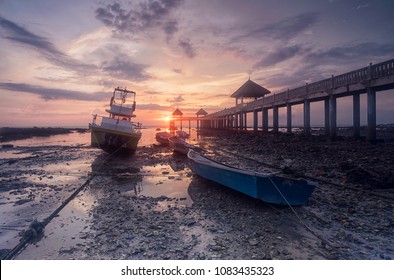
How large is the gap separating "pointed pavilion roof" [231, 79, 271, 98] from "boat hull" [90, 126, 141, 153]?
24.4 m

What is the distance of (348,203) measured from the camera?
23.8ft

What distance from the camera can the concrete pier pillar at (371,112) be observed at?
651 inches

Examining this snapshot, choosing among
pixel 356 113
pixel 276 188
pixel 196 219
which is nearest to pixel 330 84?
pixel 356 113

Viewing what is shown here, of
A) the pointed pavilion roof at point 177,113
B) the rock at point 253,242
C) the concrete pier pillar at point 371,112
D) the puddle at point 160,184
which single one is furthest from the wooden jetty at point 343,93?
the pointed pavilion roof at point 177,113

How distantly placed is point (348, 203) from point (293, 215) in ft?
6.51

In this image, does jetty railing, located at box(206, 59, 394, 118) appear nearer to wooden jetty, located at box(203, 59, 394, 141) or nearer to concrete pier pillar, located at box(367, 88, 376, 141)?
wooden jetty, located at box(203, 59, 394, 141)

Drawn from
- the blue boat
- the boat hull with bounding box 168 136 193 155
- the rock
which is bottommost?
the rock

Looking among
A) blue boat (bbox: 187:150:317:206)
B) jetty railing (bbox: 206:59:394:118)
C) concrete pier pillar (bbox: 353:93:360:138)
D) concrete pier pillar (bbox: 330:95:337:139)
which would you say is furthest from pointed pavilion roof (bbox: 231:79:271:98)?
blue boat (bbox: 187:150:317:206)

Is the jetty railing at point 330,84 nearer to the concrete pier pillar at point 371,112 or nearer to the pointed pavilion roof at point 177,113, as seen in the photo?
the concrete pier pillar at point 371,112

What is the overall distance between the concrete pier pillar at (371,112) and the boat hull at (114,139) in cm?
1690

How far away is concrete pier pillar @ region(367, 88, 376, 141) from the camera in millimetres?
16547

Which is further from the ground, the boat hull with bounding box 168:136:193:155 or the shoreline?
the shoreline

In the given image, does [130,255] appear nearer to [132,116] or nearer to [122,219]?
[122,219]
